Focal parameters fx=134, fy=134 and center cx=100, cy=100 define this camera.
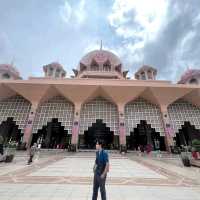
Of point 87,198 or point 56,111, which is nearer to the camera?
point 87,198

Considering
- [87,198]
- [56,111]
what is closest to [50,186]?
[87,198]

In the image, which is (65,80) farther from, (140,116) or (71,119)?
(140,116)

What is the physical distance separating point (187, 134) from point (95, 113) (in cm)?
1714

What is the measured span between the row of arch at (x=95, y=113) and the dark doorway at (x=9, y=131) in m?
0.34

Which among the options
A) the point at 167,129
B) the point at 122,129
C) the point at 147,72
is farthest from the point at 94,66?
the point at 167,129

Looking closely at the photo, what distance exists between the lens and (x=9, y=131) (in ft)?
72.6

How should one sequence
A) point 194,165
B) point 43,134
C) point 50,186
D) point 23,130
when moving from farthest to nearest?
point 43,134, point 23,130, point 194,165, point 50,186

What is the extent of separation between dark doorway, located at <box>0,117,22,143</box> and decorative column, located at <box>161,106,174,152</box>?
72.9 feet

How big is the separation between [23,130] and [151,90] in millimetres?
18404

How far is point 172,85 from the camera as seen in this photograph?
1900 cm

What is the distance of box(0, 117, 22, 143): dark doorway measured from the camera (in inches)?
821

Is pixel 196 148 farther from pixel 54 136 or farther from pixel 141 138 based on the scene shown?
pixel 54 136

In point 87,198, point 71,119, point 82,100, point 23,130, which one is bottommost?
point 87,198

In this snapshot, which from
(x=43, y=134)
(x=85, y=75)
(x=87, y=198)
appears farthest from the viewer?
(x=85, y=75)
